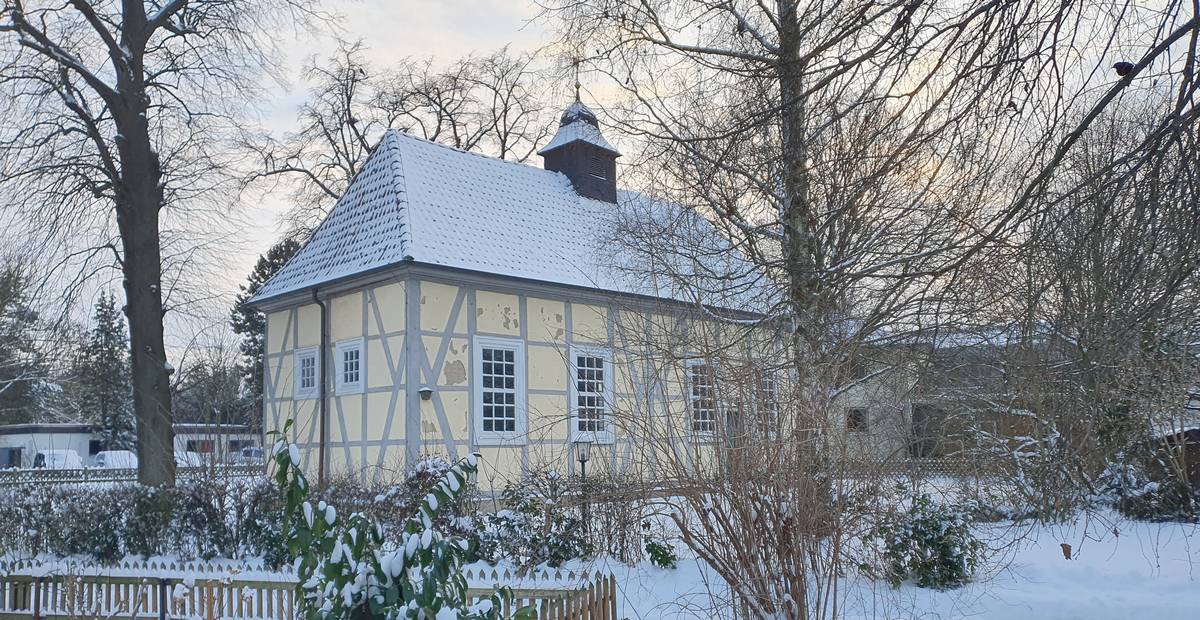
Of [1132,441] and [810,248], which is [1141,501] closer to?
[1132,441]

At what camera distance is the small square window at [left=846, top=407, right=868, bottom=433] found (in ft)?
20.3

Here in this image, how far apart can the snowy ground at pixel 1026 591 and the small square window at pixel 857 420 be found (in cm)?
116

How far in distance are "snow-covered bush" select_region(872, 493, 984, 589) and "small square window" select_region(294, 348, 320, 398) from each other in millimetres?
10699

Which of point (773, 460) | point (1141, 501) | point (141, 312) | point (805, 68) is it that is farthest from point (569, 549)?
point (141, 312)

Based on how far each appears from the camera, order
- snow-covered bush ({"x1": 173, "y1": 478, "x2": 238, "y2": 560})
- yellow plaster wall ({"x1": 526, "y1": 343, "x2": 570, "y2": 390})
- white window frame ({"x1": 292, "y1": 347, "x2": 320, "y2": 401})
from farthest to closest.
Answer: white window frame ({"x1": 292, "y1": 347, "x2": 320, "y2": 401})
yellow plaster wall ({"x1": 526, "y1": 343, "x2": 570, "y2": 390})
snow-covered bush ({"x1": 173, "y1": 478, "x2": 238, "y2": 560})

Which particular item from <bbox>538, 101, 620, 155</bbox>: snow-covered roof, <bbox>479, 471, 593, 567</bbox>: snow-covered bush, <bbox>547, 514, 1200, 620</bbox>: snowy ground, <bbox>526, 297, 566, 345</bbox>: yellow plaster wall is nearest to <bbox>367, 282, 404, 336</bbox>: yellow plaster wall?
<bbox>526, 297, 566, 345</bbox>: yellow plaster wall

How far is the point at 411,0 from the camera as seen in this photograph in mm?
8492

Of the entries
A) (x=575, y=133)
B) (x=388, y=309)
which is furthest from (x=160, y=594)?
(x=575, y=133)

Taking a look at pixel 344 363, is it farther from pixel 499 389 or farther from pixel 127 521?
pixel 127 521

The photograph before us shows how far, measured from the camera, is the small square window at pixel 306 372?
52.0 ft

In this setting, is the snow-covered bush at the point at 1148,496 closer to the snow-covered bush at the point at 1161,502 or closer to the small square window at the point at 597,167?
the snow-covered bush at the point at 1161,502

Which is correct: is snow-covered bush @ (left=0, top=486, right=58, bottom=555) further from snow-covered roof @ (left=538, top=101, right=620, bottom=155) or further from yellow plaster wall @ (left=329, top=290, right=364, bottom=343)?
snow-covered roof @ (left=538, top=101, right=620, bottom=155)

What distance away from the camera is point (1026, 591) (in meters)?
8.18

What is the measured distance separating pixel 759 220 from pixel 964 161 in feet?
18.3
